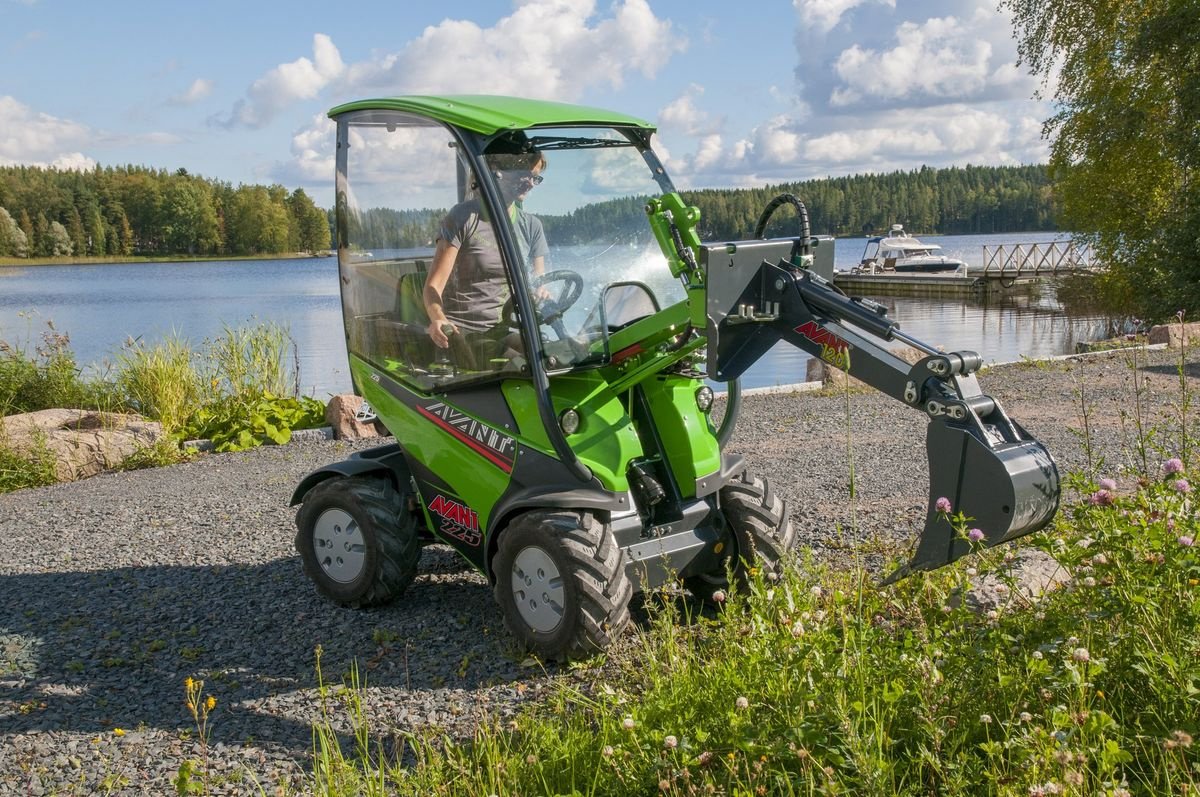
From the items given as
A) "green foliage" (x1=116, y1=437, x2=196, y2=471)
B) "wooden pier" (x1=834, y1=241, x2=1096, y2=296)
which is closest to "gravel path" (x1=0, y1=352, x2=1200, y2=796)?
"green foliage" (x1=116, y1=437, x2=196, y2=471)

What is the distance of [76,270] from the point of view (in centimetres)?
7681

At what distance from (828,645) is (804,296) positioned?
4.98 feet

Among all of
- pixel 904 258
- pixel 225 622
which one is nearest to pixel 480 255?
pixel 225 622

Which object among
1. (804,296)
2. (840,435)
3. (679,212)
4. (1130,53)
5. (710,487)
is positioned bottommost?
(840,435)

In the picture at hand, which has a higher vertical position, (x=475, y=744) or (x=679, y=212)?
(x=679, y=212)

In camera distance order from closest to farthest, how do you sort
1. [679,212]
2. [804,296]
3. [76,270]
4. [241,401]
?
[804,296] < [679,212] < [241,401] < [76,270]

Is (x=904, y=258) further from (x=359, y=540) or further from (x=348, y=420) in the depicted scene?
(x=359, y=540)

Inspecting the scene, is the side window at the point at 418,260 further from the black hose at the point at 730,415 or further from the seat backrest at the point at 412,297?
the black hose at the point at 730,415

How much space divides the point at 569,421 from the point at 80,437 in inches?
280

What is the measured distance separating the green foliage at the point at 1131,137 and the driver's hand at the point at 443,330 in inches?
746

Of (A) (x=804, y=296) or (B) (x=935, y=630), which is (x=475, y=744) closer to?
(B) (x=935, y=630)

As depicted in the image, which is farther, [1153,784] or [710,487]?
[710,487]

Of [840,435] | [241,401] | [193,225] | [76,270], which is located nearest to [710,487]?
[840,435]

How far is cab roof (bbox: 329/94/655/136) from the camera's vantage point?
16.0 feet
